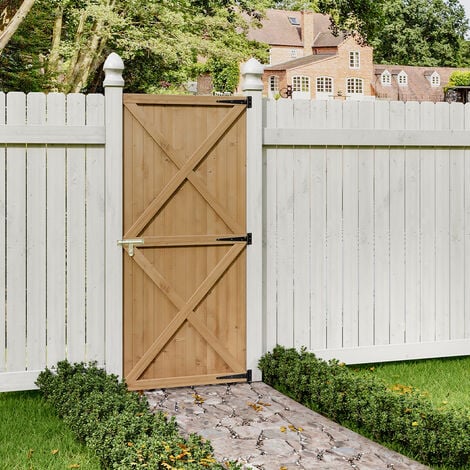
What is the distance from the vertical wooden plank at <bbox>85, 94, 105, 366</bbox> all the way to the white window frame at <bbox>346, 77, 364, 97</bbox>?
6082 centimetres

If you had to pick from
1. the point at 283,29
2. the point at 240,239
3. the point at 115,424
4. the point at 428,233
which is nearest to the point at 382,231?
the point at 428,233

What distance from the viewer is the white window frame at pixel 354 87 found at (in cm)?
6581

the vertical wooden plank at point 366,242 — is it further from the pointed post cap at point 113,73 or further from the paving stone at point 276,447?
the paving stone at point 276,447

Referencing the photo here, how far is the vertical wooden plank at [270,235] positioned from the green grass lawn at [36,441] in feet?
5.87

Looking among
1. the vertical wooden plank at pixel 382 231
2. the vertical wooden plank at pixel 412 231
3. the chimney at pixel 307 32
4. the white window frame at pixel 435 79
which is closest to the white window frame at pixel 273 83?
the chimney at pixel 307 32

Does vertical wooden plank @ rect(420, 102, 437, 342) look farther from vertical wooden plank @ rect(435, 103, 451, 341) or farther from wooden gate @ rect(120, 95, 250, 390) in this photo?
wooden gate @ rect(120, 95, 250, 390)

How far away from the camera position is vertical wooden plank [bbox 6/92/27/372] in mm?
5824

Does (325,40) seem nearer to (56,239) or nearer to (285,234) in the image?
(285,234)

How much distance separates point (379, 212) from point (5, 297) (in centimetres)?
299

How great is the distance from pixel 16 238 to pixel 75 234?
0.40 m

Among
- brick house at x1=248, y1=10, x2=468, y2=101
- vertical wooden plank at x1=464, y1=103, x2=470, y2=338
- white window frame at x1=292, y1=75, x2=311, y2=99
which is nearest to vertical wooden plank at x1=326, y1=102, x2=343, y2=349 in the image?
vertical wooden plank at x1=464, y1=103, x2=470, y2=338

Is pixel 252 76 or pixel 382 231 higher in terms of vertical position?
pixel 252 76

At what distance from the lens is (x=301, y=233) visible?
659 cm

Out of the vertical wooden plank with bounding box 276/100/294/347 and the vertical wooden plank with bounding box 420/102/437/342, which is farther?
the vertical wooden plank with bounding box 420/102/437/342
